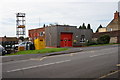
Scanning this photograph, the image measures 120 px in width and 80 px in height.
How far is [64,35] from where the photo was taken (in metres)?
35.1

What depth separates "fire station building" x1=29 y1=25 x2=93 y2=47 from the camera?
33906mm

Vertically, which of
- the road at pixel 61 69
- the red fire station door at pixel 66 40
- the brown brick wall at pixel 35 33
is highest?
the brown brick wall at pixel 35 33

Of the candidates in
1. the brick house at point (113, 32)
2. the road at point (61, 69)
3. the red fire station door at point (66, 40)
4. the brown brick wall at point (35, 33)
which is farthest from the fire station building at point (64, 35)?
the road at point (61, 69)

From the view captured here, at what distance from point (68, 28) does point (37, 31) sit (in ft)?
36.5

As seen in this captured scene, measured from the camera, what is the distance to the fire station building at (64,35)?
33.9 m

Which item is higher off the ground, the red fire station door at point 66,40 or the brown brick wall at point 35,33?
the brown brick wall at point 35,33

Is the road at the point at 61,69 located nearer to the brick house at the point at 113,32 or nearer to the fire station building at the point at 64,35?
the fire station building at the point at 64,35

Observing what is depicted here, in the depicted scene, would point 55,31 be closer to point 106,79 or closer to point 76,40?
point 76,40

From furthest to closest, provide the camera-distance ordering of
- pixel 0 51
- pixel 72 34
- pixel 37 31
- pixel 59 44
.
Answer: pixel 37 31
pixel 72 34
pixel 59 44
pixel 0 51

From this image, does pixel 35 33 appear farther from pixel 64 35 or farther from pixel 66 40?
A: pixel 66 40

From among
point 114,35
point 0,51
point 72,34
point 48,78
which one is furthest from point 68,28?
point 48,78

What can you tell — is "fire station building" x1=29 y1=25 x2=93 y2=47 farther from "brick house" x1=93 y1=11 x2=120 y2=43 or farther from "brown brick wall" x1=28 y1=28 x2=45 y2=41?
"brick house" x1=93 y1=11 x2=120 y2=43

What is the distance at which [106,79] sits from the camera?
6.05 meters

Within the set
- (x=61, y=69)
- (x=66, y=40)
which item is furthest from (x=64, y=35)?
(x=61, y=69)
